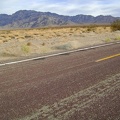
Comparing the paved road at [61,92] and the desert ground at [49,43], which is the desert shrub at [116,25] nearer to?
the desert ground at [49,43]

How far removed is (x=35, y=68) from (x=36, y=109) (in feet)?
13.2

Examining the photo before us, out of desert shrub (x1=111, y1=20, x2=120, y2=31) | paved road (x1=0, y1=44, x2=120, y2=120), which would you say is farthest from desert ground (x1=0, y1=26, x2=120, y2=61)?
desert shrub (x1=111, y1=20, x2=120, y2=31)

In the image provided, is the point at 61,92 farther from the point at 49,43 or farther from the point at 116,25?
the point at 116,25

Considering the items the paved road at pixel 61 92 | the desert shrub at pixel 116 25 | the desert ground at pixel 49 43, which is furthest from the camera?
the desert shrub at pixel 116 25

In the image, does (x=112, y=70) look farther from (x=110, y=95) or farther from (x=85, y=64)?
(x=110, y=95)

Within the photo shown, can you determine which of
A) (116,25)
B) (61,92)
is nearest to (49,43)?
(61,92)

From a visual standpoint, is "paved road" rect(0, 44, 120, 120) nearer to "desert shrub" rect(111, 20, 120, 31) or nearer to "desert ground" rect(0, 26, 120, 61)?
"desert ground" rect(0, 26, 120, 61)

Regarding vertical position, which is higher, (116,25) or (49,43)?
(49,43)

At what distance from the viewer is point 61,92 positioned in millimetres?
5836

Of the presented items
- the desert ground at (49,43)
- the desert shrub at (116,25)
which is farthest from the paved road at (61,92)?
the desert shrub at (116,25)

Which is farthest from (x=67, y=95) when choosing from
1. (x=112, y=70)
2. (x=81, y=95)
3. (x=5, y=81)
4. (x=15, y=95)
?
(x=112, y=70)

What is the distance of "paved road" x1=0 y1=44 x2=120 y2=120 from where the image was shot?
4629 millimetres

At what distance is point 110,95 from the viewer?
18.2 ft

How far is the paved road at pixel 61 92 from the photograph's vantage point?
4.63m
